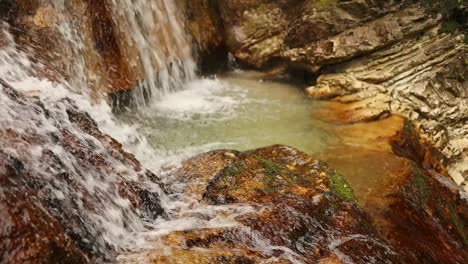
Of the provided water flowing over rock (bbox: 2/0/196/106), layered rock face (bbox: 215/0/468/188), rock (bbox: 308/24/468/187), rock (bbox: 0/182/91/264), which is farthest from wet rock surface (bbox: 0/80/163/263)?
rock (bbox: 308/24/468/187)

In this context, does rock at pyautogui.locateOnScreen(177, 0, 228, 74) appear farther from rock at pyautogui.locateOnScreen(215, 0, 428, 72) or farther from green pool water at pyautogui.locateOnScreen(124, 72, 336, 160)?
green pool water at pyautogui.locateOnScreen(124, 72, 336, 160)

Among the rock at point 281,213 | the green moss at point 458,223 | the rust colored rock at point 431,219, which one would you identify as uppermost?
the rock at point 281,213

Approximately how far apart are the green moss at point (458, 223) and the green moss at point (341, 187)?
4.17ft

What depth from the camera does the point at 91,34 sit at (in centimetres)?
687

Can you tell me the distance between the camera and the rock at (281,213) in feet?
12.0

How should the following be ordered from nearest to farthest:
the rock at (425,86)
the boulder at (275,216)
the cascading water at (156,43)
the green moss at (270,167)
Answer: the boulder at (275,216)
the green moss at (270,167)
the cascading water at (156,43)
the rock at (425,86)

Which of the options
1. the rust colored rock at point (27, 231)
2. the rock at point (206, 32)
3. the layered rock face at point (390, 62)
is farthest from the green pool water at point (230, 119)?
the rust colored rock at point (27, 231)

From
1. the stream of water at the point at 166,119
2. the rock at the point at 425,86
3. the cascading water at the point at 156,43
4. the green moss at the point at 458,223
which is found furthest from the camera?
the rock at the point at 425,86

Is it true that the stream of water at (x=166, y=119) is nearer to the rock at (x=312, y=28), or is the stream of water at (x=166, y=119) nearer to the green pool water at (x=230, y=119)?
the green pool water at (x=230, y=119)

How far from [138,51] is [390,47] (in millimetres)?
4397

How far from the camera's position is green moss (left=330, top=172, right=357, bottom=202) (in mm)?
5032

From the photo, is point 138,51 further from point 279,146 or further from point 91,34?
point 279,146

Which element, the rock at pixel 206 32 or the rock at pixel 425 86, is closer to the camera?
the rock at pixel 425 86

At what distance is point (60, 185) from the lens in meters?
3.34
